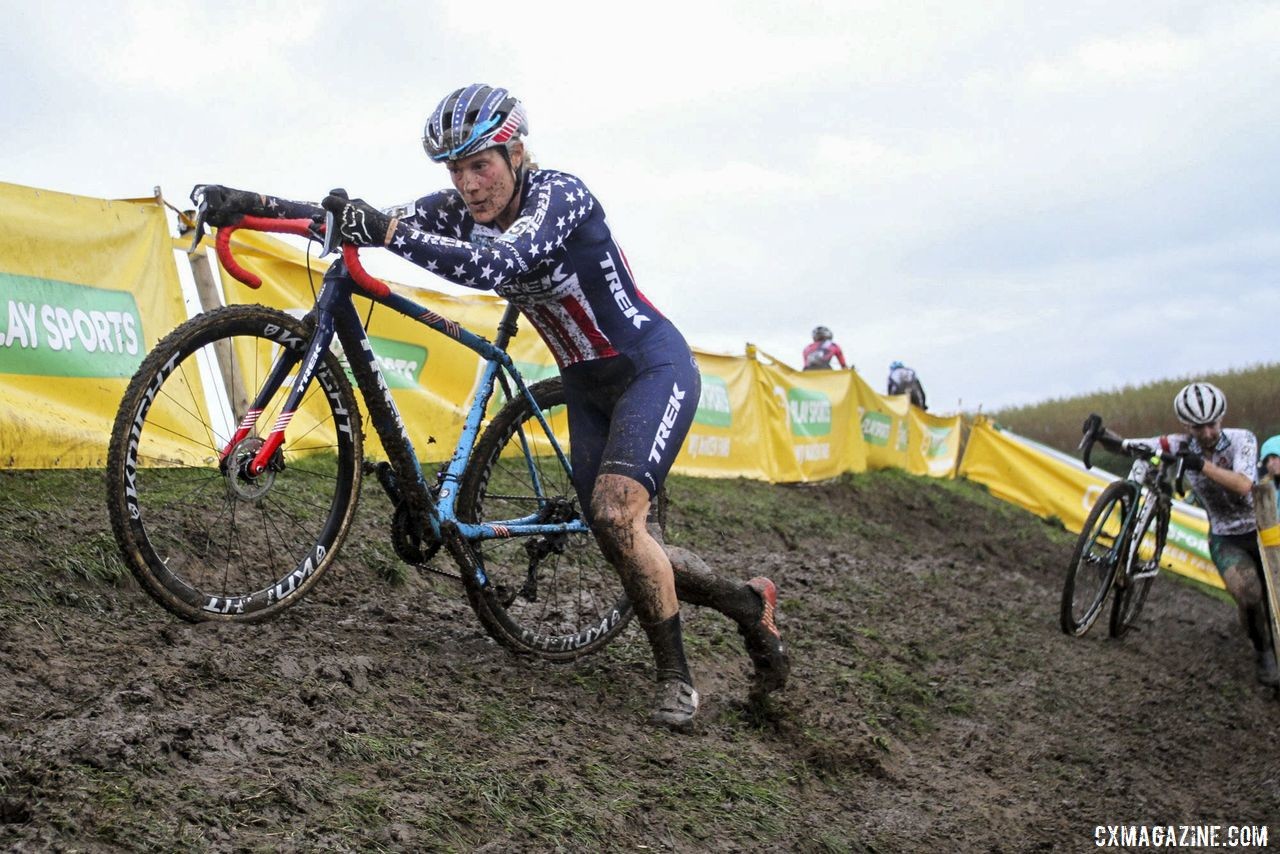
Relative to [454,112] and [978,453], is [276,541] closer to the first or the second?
[454,112]

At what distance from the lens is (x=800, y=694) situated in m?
5.76

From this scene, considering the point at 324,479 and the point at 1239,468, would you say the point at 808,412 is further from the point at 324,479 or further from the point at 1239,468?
the point at 324,479

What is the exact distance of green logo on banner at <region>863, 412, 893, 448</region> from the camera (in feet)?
58.4

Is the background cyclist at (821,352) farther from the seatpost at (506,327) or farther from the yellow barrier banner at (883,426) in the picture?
the seatpost at (506,327)

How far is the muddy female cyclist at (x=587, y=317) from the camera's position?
4312 mm

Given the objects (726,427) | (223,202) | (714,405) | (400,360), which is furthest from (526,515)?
(726,427)

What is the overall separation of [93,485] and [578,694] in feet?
10.7

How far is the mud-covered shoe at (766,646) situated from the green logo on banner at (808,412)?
405 inches

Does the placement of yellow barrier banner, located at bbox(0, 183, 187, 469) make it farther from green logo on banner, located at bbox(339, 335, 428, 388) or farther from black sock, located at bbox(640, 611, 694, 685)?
black sock, located at bbox(640, 611, 694, 685)

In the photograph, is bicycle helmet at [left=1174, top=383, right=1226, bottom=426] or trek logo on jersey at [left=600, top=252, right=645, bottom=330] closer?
trek logo on jersey at [left=600, top=252, right=645, bottom=330]

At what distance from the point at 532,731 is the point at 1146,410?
111ft

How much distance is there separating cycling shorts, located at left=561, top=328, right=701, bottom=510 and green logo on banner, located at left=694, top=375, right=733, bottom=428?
8303mm

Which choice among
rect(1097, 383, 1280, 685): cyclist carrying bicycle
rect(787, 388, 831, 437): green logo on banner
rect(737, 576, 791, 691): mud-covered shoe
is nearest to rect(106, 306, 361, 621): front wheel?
rect(737, 576, 791, 691): mud-covered shoe

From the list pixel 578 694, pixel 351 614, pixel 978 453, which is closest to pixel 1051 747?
pixel 578 694
